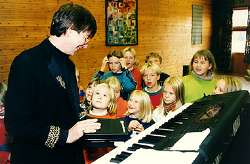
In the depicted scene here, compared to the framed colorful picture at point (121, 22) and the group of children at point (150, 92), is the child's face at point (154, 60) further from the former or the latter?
the framed colorful picture at point (121, 22)

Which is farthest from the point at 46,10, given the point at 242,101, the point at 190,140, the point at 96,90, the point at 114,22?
the point at 190,140

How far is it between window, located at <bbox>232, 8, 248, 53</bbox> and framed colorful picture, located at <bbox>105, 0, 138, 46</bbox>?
817 centimetres

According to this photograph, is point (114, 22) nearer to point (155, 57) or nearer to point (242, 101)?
point (155, 57)

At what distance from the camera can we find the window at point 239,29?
49.9 feet

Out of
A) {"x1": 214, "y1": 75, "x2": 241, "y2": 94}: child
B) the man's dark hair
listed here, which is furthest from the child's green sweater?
the man's dark hair

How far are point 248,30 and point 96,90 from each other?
11480mm

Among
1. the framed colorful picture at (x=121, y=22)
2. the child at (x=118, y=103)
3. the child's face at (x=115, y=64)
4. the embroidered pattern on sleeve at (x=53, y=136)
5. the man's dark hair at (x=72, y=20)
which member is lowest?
the child at (x=118, y=103)

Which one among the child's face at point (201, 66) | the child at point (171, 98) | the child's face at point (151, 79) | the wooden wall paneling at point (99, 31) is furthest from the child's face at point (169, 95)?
the wooden wall paneling at point (99, 31)

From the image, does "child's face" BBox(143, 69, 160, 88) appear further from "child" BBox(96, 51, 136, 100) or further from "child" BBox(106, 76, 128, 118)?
"child" BBox(96, 51, 136, 100)

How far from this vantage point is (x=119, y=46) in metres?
7.99

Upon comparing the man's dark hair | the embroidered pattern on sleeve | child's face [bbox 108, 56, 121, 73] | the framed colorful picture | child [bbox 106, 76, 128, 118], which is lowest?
child [bbox 106, 76, 128, 118]

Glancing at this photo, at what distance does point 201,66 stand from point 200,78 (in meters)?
0.15

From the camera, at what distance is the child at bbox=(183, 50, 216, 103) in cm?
425

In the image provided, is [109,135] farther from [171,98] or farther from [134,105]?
[171,98]
